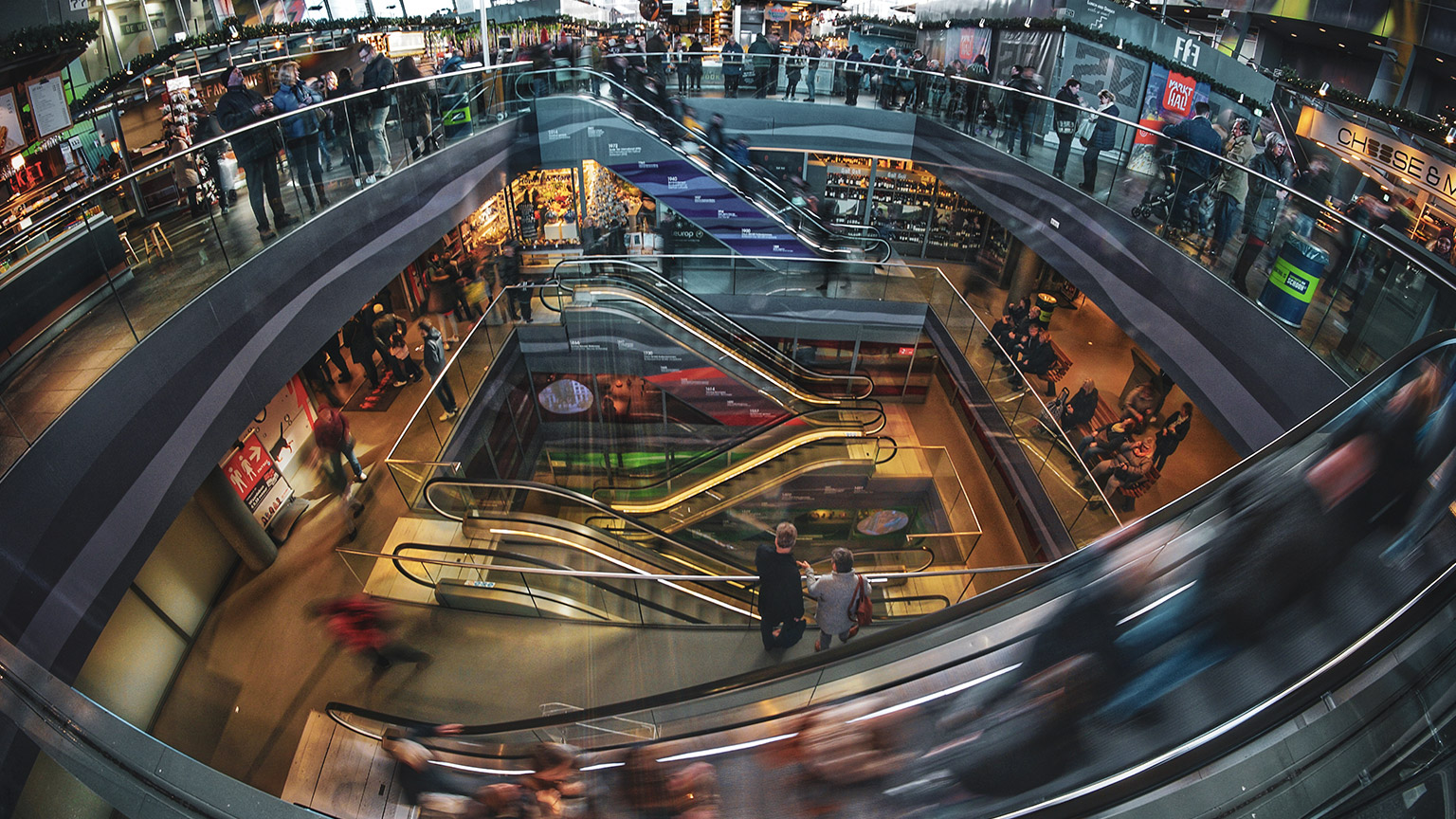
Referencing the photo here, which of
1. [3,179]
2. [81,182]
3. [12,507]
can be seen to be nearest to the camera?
[12,507]

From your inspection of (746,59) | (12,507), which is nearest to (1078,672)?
(12,507)

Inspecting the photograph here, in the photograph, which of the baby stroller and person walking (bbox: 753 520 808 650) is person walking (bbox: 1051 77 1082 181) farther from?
person walking (bbox: 753 520 808 650)

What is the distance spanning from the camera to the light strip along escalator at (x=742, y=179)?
1088 cm

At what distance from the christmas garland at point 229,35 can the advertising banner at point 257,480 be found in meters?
3.68

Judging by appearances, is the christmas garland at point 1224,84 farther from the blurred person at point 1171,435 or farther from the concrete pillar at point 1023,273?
the blurred person at point 1171,435

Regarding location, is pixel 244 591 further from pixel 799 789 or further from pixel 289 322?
pixel 799 789

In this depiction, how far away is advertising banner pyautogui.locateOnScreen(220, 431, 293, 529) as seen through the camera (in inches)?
259

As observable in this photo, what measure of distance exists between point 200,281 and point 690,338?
5.94 m

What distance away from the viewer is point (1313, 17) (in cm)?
1088

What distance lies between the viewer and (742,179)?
1100cm

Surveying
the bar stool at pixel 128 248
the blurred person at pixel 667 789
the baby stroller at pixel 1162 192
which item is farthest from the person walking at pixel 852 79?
the blurred person at pixel 667 789

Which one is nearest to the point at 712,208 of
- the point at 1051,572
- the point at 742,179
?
the point at 742,179

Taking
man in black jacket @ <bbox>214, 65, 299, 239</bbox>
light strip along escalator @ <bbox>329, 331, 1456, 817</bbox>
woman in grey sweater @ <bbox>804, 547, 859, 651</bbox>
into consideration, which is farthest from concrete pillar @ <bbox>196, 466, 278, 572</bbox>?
woman in grey sweater @ <bbox>804, 547, 859, 651</bbox>

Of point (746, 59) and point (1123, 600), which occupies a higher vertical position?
point (746, 59)
